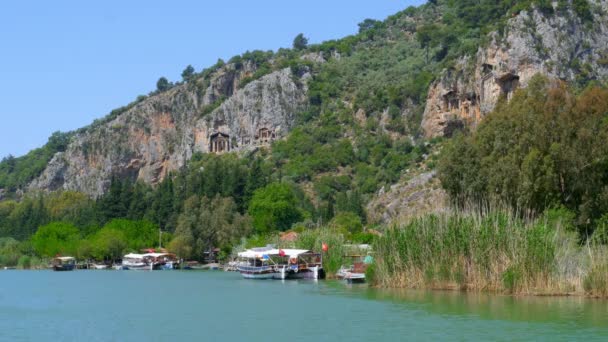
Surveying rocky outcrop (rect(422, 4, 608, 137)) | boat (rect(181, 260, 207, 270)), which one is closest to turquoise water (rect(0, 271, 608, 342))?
boat (rect(181, 260, 207, 270))

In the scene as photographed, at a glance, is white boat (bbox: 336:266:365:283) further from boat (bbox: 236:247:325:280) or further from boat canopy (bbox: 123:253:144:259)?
boat canopy (bbox: 123:253:144:259)

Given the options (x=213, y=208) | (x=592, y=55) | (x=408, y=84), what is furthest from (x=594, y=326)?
(x=408, y=84)

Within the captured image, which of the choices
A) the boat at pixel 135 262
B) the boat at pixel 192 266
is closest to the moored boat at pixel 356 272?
the boat at pixel 192 266

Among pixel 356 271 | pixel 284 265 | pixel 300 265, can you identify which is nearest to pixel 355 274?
pixel 356 271

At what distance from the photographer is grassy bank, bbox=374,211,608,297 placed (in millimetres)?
45906

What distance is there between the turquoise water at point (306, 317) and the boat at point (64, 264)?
2518 inches

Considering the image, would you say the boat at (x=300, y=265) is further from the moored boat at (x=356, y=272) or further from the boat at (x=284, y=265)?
the moored boat at (x=356, y=272)

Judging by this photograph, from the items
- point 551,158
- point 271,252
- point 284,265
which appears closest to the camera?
point 551,158

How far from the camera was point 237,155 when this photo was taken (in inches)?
7062

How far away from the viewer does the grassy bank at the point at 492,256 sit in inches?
1807

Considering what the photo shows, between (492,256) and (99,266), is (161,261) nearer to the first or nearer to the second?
(99,266)

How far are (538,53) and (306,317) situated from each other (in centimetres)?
8891

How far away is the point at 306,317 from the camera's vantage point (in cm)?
4291

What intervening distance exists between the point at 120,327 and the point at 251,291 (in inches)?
951
